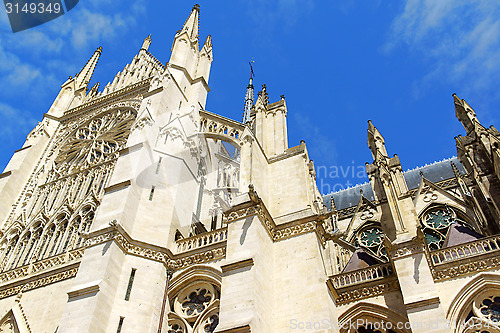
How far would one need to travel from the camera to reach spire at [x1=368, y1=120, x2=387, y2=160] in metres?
14.9

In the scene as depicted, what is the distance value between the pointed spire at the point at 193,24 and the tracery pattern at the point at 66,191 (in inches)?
201

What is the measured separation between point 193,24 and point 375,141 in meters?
12.4

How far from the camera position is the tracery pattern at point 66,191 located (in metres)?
15.8

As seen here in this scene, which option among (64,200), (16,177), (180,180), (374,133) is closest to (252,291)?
(180,180)

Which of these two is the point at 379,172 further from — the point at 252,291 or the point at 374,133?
the point at 252,291

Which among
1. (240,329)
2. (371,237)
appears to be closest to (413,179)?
(371,237)

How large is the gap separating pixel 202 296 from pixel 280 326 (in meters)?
2.77

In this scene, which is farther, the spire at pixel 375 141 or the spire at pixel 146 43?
the spire at pixel 146 43

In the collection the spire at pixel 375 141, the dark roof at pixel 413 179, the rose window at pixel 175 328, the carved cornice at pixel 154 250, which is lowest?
the rose window at pixel 175 328

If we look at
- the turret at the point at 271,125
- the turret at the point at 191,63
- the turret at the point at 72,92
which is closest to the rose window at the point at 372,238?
the turret at the point at 271,125

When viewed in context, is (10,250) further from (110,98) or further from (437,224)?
(437,224)

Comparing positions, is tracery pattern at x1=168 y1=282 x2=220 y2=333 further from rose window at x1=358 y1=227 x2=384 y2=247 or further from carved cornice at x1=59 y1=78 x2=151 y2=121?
carved cornice at x1=59 y1=78 x2=151 y2=121

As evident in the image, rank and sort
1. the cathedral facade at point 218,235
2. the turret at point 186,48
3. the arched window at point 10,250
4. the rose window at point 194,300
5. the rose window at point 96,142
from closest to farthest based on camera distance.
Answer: the cathedral facade at point 218,235
the rose window at point 194,300
the arched window at point 10,250
the rose window at point 96,142
the turret at point 186,48

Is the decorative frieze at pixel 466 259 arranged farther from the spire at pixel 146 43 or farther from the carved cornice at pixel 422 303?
the spire at pixel 146 43
